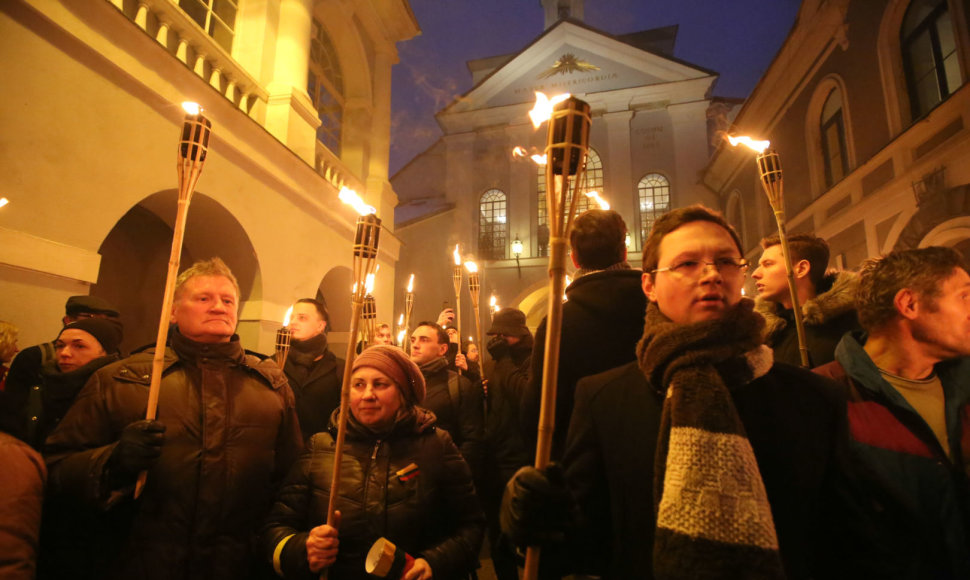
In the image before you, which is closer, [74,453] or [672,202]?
[74,453]

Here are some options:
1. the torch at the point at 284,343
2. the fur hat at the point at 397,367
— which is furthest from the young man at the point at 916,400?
the torch at the point at 284,343

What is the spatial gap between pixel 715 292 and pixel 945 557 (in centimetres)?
117

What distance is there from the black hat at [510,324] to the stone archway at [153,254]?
4.42 meters

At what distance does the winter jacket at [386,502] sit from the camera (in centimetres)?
213

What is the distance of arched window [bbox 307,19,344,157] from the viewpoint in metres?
9.70

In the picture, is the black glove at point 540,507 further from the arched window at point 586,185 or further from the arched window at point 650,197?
the arched window at point 650,197

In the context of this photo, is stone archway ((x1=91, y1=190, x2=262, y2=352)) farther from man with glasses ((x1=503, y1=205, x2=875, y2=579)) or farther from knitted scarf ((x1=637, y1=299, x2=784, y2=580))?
knitted scarf ((x1=637, y1=299, x2=784, y2=580))

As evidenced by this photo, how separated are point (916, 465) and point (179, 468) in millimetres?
2835

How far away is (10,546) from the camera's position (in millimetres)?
1639

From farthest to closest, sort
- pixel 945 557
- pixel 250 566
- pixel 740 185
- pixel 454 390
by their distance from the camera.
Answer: pixel 740 185 < pixel 454 390 < pixel 250 566 < pixel 945 557

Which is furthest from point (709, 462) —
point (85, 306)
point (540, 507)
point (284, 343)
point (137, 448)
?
point (85, 306)

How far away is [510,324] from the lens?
3846mm

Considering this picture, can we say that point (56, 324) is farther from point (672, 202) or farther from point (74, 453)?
point (672, 202)

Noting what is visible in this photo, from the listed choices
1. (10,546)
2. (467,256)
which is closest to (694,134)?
(467,256)
